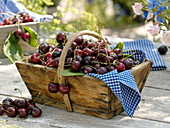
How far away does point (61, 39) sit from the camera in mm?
1832

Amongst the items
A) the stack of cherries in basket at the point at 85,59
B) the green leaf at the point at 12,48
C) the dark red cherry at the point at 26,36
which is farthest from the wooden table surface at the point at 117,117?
the dark red cherry at the point at 26,36

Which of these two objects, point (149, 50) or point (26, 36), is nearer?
point (26, 36)

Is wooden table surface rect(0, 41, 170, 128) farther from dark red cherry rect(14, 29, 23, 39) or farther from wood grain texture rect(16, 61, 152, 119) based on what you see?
dark red cherry rect(14, 29, 23, 39)

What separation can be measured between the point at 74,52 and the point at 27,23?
3.30ft

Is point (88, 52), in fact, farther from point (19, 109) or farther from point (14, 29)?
point (14, 29)

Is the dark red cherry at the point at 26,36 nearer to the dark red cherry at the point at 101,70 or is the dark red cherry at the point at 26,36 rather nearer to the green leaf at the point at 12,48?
the green leaf at the point at 12,48

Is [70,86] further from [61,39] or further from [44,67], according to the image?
[61,39]

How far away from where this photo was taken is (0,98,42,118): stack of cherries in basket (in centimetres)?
167

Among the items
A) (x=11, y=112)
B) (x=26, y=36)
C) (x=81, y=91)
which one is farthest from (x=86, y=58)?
(x=26, y=36)

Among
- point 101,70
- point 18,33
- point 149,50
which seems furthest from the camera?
point 149,50

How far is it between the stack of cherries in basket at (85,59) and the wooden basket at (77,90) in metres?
0.03

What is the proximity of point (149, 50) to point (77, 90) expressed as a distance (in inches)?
42.5

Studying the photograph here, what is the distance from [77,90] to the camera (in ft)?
5.46

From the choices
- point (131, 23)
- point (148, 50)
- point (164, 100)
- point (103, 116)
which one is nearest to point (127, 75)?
point (103, 116)
